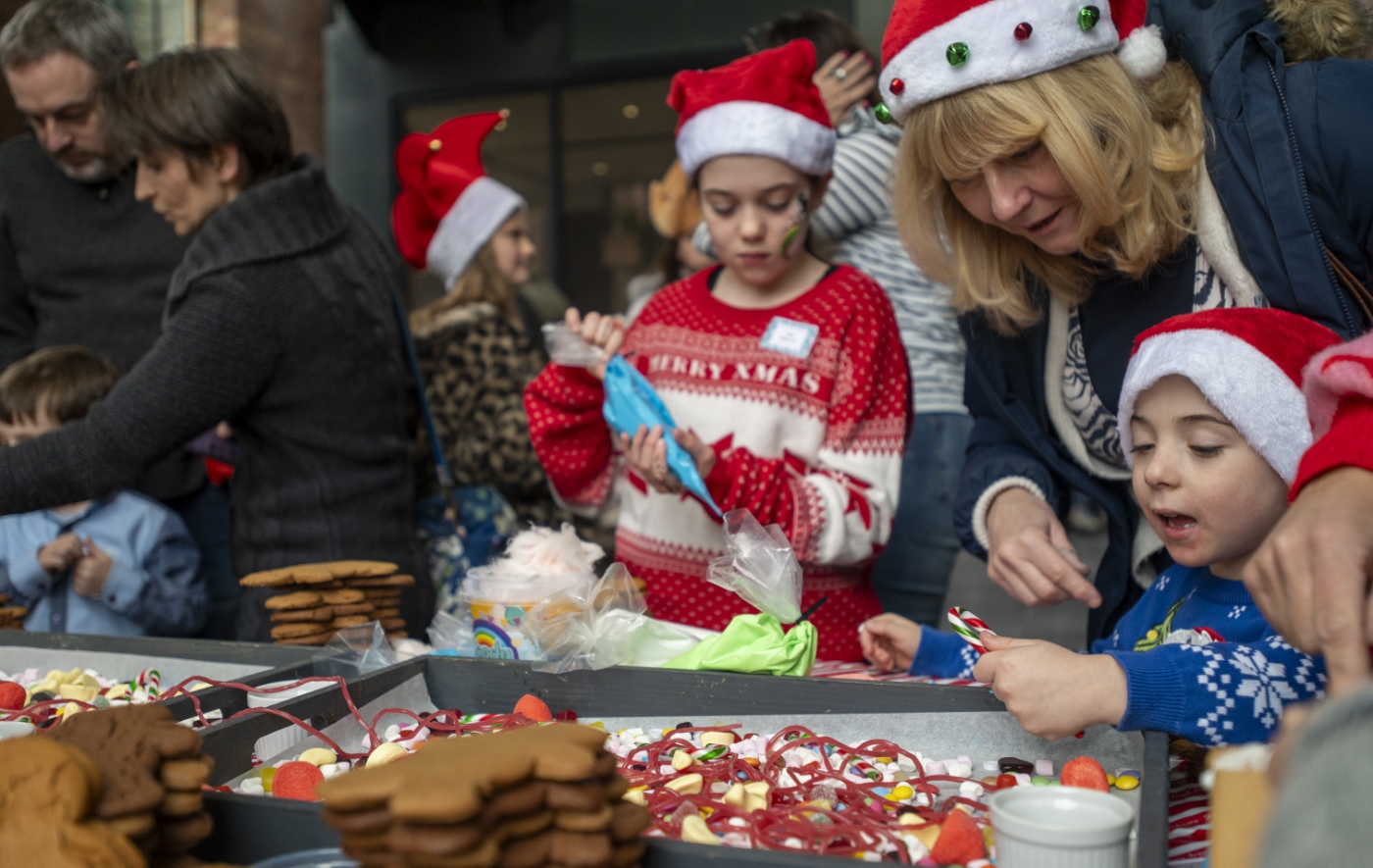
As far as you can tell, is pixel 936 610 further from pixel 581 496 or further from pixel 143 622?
pixel 143 622

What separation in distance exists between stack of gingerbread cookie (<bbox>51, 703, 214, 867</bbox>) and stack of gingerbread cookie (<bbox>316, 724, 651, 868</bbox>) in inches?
6.0

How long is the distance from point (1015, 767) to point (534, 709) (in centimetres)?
56

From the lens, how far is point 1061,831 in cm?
77

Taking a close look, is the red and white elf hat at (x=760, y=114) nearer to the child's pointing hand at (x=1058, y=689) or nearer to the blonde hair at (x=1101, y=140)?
the blonde hair at (x=1101, y=140)

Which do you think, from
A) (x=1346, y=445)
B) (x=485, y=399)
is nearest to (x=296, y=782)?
(x=1346, y=445)

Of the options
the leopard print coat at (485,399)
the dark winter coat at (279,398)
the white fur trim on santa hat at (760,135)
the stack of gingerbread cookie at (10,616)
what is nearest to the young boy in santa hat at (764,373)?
the white fur trim on santa hat at (760,135)

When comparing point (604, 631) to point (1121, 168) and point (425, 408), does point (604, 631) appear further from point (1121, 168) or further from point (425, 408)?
point (425, 408)

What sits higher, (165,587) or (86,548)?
(86,548)

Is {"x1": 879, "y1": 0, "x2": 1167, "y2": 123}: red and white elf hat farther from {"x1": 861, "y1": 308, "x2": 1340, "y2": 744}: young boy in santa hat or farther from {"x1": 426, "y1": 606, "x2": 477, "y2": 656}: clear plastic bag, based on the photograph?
{"x1": 426, "y1": 606, "x2": 477, "y2": 656}: clear plastic bag

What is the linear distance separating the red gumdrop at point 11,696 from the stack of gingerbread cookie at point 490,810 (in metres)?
0.90

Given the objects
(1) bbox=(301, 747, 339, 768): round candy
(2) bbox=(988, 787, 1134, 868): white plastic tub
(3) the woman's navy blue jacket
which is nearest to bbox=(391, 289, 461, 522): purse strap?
(1) bbox=(301, 747, 339, 768): round candy

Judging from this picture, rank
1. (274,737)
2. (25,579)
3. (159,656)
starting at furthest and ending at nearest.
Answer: (25,579)
(159,656)
(274,737)

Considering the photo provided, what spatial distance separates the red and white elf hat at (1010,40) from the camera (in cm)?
134

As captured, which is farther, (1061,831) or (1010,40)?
(1010,40)
